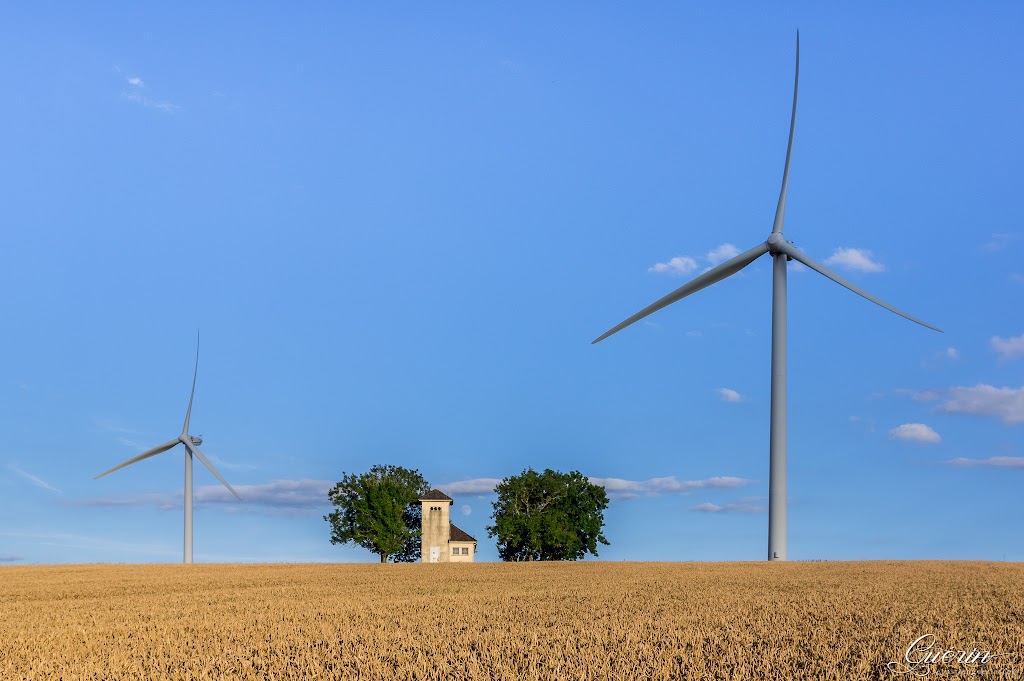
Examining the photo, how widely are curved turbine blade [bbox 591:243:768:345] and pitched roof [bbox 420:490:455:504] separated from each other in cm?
4826

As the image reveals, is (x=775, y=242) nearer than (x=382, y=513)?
Yes

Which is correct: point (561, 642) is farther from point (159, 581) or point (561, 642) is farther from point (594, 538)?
point (594, 538)

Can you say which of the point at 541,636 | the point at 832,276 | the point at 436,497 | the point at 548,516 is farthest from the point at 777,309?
the point at 436,497

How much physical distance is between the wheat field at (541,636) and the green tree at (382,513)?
68.5m

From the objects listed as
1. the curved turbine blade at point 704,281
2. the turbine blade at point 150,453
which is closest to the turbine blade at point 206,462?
the turbine blade at point 150,453

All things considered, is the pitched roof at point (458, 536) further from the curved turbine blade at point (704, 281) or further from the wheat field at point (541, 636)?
the wheat field at point (541, 636)

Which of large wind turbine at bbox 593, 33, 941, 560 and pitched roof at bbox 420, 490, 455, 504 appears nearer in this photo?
large wind turbine at bbox 593, 33, 941, 560

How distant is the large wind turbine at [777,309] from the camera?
3697 centimetres

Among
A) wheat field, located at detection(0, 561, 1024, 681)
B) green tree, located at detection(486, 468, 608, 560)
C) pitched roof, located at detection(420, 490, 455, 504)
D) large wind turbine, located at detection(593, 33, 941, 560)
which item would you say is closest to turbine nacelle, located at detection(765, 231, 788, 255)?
large wind turbine, located at detection(593, 33, 941, 560)

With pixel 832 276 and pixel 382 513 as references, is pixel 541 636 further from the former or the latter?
pixel 382 513

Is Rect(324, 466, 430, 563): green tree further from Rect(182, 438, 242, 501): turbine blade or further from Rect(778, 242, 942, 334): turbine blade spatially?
Rect(778, 242, 942, 334): turbine blade

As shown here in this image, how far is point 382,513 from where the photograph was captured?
279 ft

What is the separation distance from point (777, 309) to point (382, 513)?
54578 mm

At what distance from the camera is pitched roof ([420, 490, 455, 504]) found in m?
84.8
